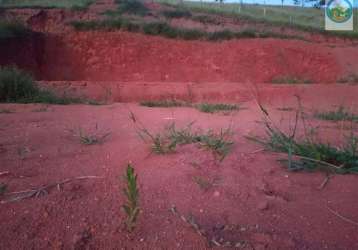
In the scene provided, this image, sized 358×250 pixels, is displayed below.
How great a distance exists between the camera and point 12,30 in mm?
15523

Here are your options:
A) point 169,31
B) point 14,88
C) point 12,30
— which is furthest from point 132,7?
point 14,88

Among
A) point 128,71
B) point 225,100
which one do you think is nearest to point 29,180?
point 225,100

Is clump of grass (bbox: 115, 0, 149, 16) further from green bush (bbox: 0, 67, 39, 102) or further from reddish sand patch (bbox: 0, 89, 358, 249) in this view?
reddish sand patch (bbox: 0, 89, 358, 249)

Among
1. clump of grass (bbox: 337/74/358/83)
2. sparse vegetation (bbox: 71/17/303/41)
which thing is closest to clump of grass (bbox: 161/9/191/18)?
sparse vegetation (bbox: 71/17/303/41)

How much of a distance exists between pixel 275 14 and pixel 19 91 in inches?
1214

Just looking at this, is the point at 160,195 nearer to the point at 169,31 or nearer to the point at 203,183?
the point at 203,183

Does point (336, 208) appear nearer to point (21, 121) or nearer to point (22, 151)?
point (22, 151)

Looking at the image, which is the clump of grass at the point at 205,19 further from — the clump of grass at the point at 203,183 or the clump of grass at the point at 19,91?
the clump of grass at the point at 203,183

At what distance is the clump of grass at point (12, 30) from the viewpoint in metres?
15.1

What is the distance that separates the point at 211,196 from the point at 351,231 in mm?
699

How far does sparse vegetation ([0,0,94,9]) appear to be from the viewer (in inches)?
805

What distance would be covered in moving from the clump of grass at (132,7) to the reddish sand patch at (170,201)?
61.2 feet

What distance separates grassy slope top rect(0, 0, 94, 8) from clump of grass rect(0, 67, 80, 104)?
1360 centimetres

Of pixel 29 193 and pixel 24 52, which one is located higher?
pixel 24 52
